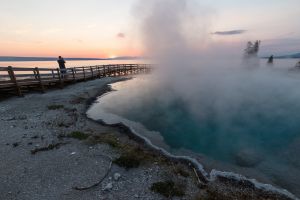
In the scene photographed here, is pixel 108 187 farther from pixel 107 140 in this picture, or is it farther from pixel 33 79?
A: pixel 33 79

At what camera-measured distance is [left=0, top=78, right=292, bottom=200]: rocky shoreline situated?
493 cm

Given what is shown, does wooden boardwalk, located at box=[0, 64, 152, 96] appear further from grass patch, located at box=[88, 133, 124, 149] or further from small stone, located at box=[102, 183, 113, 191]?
small stone, located at box=[102, 183, 113, 191]

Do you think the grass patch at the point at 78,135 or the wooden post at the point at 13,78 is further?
the wooden post at the point at 13,78

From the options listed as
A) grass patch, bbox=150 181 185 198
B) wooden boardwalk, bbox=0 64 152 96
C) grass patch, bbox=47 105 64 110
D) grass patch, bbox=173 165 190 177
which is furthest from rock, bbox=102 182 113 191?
wooden boardwalk, bbox=0 64 152 96

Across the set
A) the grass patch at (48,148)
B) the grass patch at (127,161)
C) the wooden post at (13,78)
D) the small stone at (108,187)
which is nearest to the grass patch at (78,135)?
the grass patch at (48,148)

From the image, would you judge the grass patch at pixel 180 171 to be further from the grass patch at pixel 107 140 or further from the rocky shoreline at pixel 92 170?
the grass patch at pixel 107 140

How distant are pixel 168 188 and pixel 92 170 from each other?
2211 mm

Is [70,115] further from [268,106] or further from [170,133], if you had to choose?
[268,106]

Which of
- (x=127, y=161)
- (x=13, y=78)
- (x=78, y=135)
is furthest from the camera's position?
(x=13, y=78)

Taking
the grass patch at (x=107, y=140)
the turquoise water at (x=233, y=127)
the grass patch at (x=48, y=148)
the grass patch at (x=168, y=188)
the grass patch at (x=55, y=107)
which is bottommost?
the turquoise water at (x=233, y=127)

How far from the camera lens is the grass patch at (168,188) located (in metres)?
4.91

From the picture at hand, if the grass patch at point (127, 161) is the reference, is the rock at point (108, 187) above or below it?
above

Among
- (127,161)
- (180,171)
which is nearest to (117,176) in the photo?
(127,161)

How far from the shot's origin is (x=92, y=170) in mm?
5742
